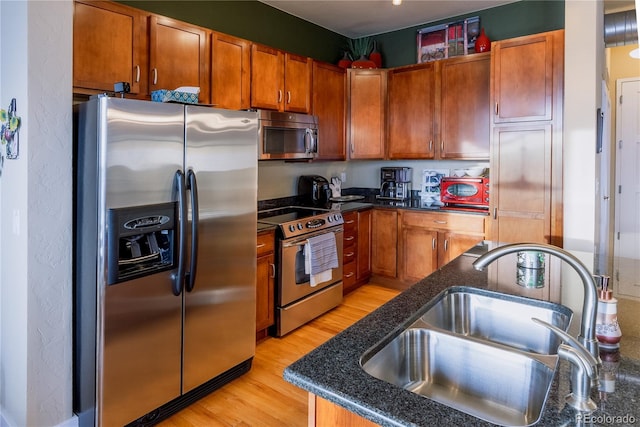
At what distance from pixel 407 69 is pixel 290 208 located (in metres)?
1.90

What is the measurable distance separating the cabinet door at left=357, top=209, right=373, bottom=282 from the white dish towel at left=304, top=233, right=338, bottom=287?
67 cm

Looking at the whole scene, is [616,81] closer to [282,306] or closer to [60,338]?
[282,306]

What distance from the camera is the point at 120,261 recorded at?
197 cm

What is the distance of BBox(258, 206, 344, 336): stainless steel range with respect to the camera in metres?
3.17

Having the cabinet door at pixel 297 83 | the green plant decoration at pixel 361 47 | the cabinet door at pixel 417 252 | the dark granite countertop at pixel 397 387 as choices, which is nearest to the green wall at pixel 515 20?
the green plant decoration at pixel 361 47

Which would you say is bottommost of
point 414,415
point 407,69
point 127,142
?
point 414,415

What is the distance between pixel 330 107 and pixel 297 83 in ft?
1.83

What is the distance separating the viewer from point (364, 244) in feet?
14.2

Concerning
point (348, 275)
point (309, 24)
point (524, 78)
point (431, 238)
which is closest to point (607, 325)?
point (524, 78)

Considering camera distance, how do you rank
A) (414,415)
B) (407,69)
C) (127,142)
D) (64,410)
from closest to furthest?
(414,415)
(127,142)
(64,410)
(407,69)

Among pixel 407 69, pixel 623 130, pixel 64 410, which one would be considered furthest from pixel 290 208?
pixel 623 130

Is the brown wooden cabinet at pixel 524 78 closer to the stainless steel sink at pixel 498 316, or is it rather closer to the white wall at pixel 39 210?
the stainless steel sink at pixel 498 316

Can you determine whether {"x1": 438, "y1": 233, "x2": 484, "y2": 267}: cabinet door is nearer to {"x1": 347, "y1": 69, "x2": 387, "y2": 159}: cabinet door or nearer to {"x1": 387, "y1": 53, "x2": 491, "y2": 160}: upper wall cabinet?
{"x1": 387, "y1": 53, "x2": 491, "y2": 160}: upper wall cabinet

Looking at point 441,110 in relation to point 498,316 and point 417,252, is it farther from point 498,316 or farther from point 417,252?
point 498,316
